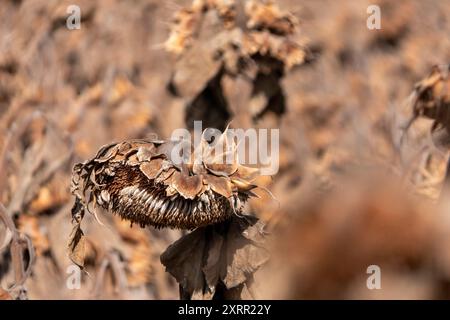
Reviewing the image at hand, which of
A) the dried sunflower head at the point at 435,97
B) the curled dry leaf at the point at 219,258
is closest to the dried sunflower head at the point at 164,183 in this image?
the curled dry leaf at the point at 219,258

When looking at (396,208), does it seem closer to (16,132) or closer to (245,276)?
(245,276)

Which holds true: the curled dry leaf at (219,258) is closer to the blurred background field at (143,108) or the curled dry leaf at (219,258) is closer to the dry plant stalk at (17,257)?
the blurred background field at (143,108)

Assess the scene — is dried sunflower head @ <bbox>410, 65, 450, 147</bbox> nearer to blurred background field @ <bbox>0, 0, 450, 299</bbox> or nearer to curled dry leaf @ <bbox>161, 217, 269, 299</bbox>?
blurred background field @ <bbox>0, 0, 450, 299</bbox>

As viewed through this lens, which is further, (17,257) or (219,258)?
(17,257)

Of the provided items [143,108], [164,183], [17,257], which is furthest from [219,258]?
[143,108]

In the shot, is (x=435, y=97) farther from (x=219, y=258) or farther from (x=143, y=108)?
(x=143, y=108)
